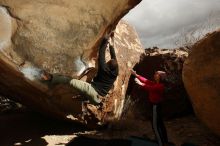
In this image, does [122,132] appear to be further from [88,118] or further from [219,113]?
[219,113]

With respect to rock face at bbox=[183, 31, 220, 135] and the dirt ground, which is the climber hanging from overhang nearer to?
rock face at bbox=[183, 31, 220, 135]

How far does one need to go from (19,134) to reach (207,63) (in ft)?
12.7

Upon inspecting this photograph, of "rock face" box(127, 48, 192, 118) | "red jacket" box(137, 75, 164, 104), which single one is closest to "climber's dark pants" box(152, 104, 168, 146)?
"red jacket" box(137, 75, 164, 104)

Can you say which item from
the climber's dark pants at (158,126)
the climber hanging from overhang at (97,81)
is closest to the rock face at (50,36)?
the climber hanging from overhang at (97,81)

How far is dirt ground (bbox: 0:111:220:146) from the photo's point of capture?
7309 millimetres

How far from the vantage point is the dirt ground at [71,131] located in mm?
7309

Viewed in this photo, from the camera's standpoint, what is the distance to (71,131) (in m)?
7.95

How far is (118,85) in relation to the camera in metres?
8.57

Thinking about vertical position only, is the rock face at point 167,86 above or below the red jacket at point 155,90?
above

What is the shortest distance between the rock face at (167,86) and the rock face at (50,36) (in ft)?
11.7

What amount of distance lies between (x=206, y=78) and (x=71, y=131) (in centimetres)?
305

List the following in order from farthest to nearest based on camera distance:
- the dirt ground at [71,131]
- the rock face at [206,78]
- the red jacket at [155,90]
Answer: the dirt ground at [71,131], the red jacket at [155,90], the rock face at [206,78]

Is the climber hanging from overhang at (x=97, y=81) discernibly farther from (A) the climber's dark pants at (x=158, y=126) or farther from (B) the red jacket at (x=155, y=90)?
(A) the climber's dark pants at (x=158, y=126)

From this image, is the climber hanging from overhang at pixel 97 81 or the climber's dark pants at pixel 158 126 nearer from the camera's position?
the climber hanging from overhang at pixel 97 81
